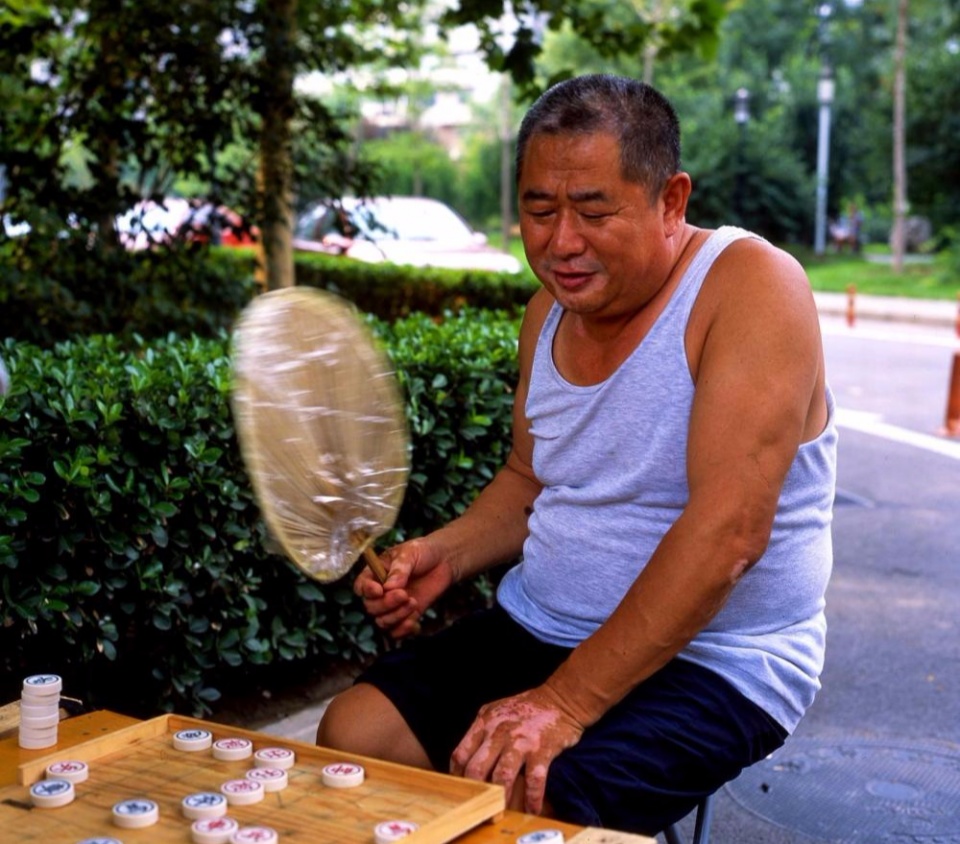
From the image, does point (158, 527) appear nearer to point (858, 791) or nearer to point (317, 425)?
point (317, 425)

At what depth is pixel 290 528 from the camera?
2.26 meters

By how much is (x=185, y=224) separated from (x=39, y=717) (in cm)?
508

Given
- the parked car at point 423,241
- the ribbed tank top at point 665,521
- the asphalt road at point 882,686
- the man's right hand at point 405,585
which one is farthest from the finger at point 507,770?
the parked car at point 423,241

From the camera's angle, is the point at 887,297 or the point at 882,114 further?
the point at 882,114

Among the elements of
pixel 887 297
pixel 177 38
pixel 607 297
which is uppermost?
pixel 177 38

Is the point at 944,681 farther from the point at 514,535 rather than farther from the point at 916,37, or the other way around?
the point at 916,37

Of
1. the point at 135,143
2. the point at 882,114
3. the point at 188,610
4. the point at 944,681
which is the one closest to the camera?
the point at 188,610

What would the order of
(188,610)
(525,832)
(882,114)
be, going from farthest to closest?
(882,114)
(188,610)
(525,832)

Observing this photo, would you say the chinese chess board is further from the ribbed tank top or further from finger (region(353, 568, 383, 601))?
the ribbed tank top

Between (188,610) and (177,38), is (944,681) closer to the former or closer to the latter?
(188,610)

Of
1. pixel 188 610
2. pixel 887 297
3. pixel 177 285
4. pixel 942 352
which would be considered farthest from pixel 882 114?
pixel 188 610

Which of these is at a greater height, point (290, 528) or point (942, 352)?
point (290, 528)

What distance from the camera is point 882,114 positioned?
33.1 metres

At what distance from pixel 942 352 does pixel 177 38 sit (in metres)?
12.0
